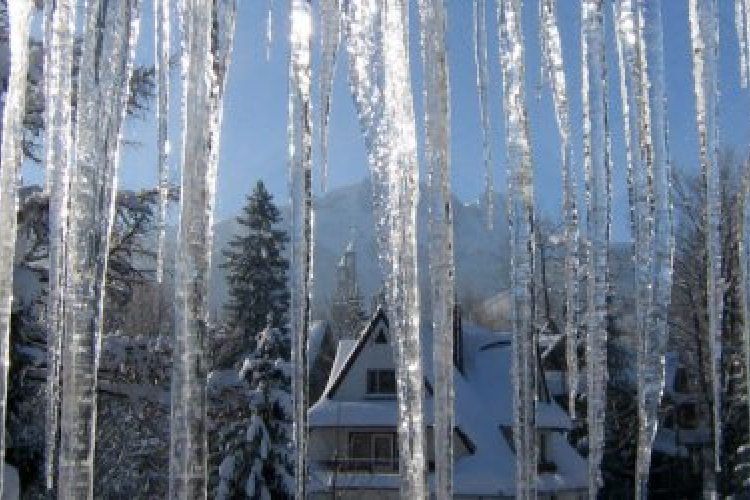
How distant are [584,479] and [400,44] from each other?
23.0m

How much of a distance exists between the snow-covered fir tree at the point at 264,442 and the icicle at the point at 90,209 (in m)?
13.3

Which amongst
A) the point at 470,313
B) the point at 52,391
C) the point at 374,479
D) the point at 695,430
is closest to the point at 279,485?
the point at 374,479

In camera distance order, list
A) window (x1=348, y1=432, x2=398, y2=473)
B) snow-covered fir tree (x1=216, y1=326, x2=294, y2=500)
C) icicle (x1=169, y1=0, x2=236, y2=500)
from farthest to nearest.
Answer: window (x1=348, y1=432, x2=398, y2=473) < snow-covered fir tree (x1=216, y1=326, x2=294, y2=500) < icicle (x1=169, y1=0, x2=236, y2=500)

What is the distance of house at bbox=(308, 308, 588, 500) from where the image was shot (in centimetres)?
2072

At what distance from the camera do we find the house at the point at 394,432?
20.7m

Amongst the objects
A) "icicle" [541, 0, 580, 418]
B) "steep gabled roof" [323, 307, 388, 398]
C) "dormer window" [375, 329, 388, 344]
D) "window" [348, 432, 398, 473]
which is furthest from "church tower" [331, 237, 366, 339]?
"icicle" [541, 0, 580, 418]

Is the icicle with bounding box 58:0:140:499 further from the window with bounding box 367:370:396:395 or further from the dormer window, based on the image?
the dormer window

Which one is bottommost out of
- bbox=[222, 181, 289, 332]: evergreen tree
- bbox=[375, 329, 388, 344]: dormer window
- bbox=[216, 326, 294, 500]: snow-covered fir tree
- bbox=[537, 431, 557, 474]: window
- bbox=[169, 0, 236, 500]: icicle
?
bbox=[537, 431, 557, 474]: window

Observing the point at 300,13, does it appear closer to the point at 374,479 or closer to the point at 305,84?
the point at 305,84

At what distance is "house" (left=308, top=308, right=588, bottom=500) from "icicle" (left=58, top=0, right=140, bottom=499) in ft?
59.2

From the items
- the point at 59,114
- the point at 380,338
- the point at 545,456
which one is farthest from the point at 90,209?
the point at 545,456

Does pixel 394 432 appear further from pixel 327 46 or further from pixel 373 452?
pixel 327 46

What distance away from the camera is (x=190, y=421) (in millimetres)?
1604

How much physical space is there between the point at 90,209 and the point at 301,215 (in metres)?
0.43
